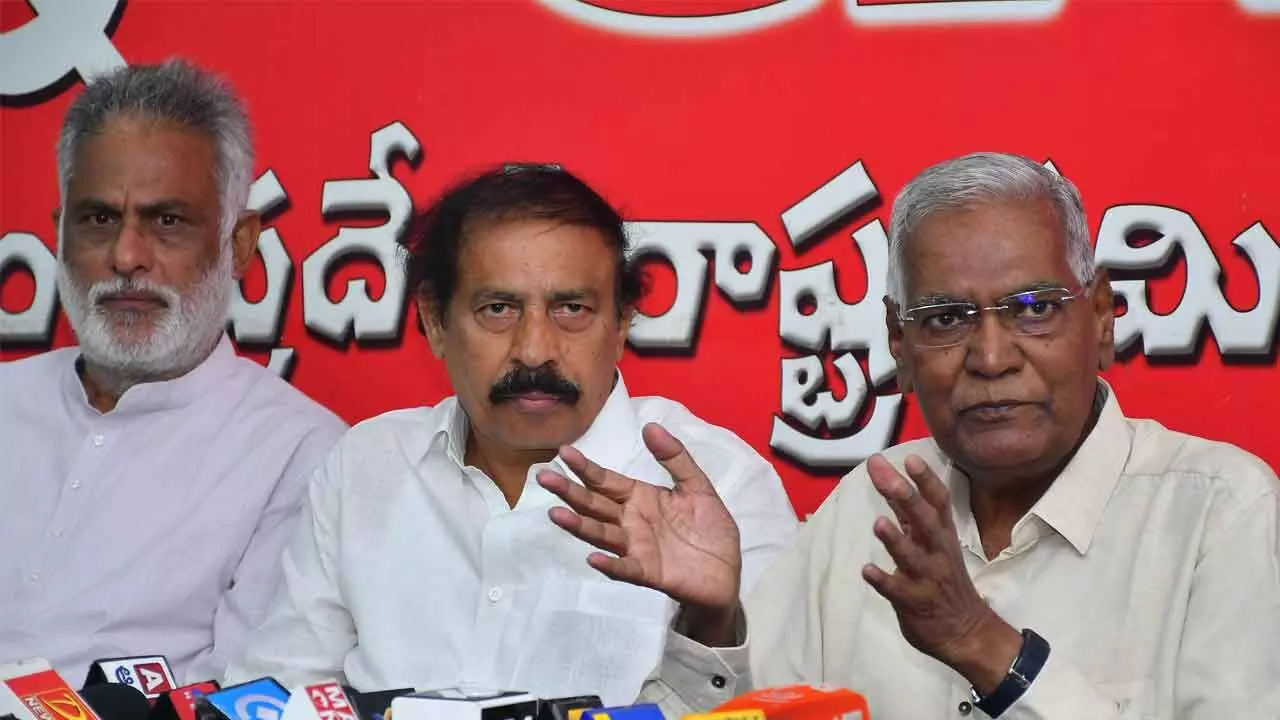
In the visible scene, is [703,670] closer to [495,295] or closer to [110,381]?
[495,295]

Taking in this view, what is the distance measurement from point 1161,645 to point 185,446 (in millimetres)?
1938

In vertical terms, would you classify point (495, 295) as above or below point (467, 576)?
above

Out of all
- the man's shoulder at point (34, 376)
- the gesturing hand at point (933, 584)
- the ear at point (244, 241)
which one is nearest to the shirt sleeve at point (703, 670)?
the gesturing hand at point (933, 584)

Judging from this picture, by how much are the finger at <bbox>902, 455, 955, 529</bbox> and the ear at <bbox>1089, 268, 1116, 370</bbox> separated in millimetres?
592

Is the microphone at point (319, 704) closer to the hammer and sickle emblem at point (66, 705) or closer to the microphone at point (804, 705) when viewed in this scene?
the hammer and sickle emblem at point (66, 705)

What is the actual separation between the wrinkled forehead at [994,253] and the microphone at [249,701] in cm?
105

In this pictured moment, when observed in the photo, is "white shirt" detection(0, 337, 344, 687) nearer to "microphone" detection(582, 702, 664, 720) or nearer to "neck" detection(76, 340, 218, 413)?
"neck" detection(76, 340, 218, 413)

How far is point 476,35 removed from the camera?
342 centimetres

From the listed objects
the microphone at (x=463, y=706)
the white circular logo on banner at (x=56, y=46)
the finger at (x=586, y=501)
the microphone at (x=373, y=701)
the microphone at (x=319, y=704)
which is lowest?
the microphone at (x=373, y=701)

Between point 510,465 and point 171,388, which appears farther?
point 171,388

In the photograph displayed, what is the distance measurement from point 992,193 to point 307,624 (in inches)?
53.4

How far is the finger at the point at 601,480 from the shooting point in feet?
6.64

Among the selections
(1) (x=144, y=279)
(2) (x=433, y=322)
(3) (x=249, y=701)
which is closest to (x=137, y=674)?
(3) (x=249, y=701)

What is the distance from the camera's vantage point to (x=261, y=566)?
3035 mm
